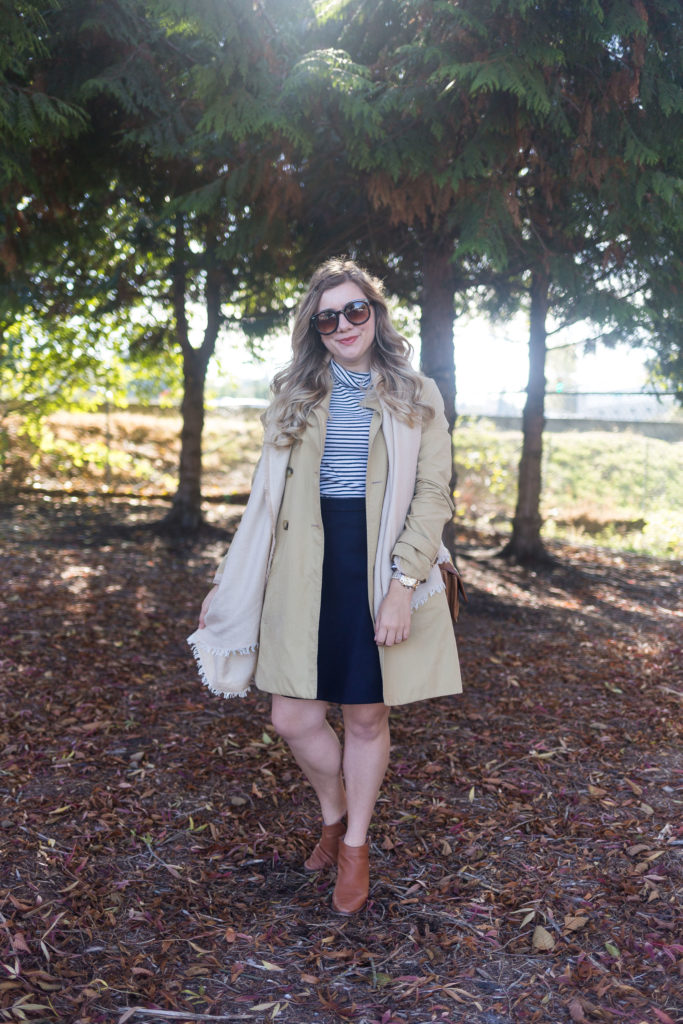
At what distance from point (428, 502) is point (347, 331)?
57cm

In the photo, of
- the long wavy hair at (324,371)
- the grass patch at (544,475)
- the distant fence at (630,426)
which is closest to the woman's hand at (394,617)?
the long wavy hair at (324,371)

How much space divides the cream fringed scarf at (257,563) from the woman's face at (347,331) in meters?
0.24

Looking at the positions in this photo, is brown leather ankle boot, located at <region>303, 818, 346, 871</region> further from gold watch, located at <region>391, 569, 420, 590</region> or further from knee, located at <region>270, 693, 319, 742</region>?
gold watch, located at <region>391, 569, 420, 590</region>

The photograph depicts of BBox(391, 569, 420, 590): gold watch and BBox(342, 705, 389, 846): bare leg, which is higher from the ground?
BBox(391, 569, 420, 590): gold watch

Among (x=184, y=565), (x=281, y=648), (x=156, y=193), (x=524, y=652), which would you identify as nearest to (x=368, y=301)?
(x=281, y=648)

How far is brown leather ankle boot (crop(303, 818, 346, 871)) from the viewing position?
284cm

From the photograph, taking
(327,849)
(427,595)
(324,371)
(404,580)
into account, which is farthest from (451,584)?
(327,849)

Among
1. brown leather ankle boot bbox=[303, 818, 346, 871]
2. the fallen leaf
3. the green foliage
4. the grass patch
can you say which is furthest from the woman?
the green foliage

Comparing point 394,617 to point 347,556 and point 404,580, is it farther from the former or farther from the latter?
point 347,556

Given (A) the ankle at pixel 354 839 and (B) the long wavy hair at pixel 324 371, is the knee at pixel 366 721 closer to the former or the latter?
(A) the ankle at pixel 354 839

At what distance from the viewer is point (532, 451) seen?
821cm

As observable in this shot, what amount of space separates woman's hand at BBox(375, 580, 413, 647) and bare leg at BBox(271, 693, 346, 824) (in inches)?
14.0

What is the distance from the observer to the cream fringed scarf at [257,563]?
2.41 m

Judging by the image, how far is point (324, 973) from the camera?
7.65 ft
